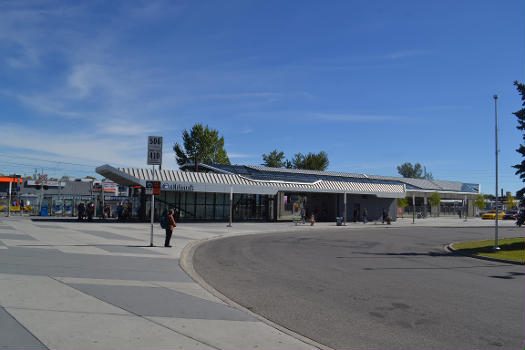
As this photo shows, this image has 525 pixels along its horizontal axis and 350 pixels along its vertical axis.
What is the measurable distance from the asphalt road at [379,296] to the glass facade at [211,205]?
20488 millimetres

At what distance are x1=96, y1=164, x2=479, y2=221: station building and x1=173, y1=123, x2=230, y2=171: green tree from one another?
2411 centimetres

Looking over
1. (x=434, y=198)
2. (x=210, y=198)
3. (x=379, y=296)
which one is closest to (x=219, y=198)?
(x=210, y=198)

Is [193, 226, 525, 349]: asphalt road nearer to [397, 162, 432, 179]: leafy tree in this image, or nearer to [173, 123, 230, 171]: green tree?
[173, 123, 230, 171]: green tree

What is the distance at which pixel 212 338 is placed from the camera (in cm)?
580

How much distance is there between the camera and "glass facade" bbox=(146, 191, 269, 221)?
3659cm

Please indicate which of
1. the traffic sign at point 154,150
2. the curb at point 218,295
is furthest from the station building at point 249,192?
the curb at point 218,295

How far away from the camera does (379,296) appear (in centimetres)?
923

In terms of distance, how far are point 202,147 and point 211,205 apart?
129ft

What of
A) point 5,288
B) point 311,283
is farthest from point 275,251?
point 5,288

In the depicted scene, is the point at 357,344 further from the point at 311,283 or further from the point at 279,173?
the point at 279,173

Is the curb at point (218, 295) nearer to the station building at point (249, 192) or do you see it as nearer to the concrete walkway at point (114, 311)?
the concrete walkway at point (114, 311)

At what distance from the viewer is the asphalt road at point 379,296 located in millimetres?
6473

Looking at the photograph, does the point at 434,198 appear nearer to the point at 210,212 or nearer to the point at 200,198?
the point at 210,212

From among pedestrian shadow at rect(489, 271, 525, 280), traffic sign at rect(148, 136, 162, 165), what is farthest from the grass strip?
traffic sign at rect(148, 136, 162, 165)
